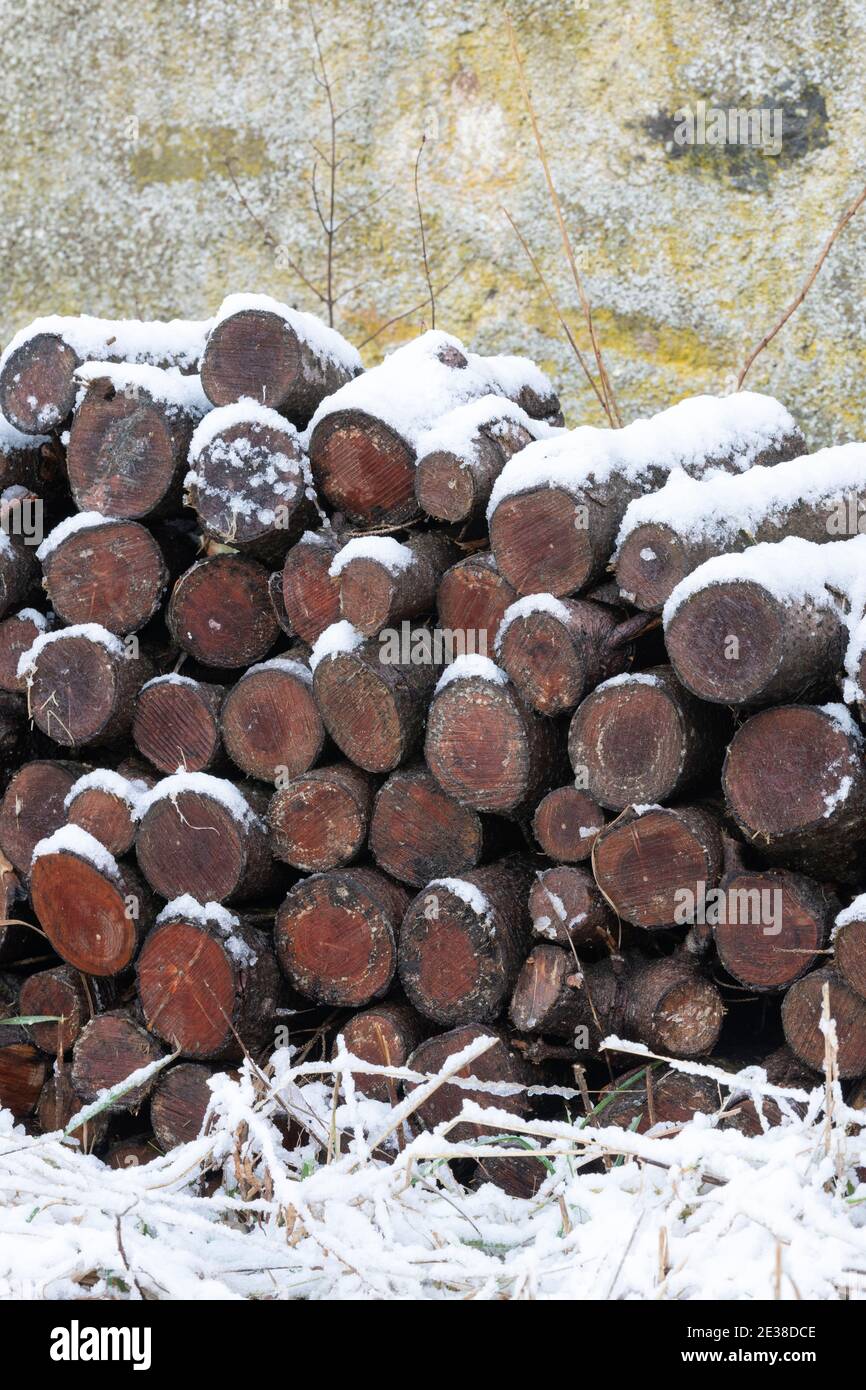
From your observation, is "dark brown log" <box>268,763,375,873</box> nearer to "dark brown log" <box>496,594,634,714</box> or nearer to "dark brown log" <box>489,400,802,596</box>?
"dark brown log" <box>496,594,634,714</box>

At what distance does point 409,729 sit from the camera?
247cm

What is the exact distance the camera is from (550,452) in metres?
2.39

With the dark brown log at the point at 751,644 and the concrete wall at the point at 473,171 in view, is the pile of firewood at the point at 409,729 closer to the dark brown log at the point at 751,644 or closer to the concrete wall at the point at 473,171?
the dark brown log at the point at 751,644

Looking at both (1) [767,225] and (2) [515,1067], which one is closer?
(2) [515,1067]

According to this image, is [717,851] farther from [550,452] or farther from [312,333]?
[312,333]

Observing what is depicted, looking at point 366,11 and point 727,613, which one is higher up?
point 366,11

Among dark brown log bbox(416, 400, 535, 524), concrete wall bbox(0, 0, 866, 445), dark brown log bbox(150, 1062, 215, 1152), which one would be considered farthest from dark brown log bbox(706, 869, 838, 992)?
concrete wall bbox(0, 0, 866, 445)

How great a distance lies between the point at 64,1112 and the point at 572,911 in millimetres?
1262

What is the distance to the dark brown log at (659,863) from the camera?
2188mm

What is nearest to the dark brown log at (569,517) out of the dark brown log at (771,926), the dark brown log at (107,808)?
the dark brown log at (771,926)

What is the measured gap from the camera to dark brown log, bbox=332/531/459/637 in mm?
2391

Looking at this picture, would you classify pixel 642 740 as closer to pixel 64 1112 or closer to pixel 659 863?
pixel 659 863
